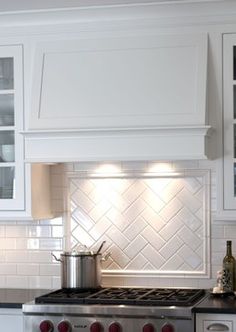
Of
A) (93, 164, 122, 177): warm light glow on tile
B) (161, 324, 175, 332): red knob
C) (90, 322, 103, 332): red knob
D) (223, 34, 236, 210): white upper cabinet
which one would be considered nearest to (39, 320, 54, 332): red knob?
(90, 322, 103, 332): red knob

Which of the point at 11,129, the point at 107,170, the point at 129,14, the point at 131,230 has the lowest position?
the point at 131,230

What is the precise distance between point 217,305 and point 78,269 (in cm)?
90

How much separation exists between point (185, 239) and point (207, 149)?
0.67 meters

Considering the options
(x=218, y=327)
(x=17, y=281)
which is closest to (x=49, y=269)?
(x=17, y=281)

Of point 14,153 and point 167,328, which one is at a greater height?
point 14,153

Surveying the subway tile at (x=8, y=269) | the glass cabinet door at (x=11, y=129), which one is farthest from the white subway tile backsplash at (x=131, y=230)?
the glass cabinet door at (x=11, y=129)

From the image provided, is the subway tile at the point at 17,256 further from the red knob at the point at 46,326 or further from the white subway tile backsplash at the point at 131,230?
the red knob at the point at 46,326

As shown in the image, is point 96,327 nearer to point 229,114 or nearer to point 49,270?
point 49,270

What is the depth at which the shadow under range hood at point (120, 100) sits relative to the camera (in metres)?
4.30

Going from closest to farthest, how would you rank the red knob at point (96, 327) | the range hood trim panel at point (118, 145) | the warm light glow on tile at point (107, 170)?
the red knob at point (96, 327)
the range hood trim panel at point (118, 145)
the warm light glow on tile at point (107, 170)

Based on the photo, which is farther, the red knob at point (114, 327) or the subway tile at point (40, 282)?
the subway tile at point (40, 282)

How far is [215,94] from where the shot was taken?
4.40 m

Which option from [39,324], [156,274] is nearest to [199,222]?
[156,274]

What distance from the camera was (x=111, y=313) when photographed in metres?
4.06
